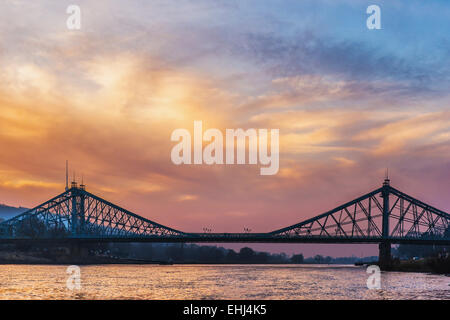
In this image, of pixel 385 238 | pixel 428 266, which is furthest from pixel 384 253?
pixel 428 266

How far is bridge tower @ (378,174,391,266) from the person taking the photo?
5454 inches

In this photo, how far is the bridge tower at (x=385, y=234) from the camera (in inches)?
5454

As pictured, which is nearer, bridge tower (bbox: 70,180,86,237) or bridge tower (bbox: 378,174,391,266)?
bridge tower (bbox: 378,174,391,266)

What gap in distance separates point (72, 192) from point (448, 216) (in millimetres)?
105509

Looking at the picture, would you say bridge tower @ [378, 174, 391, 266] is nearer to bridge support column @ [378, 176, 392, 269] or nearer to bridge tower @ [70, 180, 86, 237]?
bridge support column @ [378, 176, 392, 269]

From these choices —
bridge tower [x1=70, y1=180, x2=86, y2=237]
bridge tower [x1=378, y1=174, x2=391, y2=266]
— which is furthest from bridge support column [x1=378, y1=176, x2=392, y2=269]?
bridge tower [x1=70, y1=180, x2=86, y2=237]

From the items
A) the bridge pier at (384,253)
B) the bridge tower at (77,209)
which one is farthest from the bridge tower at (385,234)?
the bridge tower at (77,209)

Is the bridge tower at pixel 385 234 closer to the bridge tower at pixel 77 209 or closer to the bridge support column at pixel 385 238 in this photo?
the bridge support column at pixel 385 238

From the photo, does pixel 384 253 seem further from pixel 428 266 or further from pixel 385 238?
pixel 428 266

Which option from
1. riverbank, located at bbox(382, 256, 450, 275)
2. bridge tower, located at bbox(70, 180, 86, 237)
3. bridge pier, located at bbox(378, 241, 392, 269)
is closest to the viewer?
riverbank, located at bbox(382, 256, 450, 275)

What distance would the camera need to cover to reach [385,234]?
150m

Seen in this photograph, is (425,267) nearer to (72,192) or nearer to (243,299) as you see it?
(243,299)
